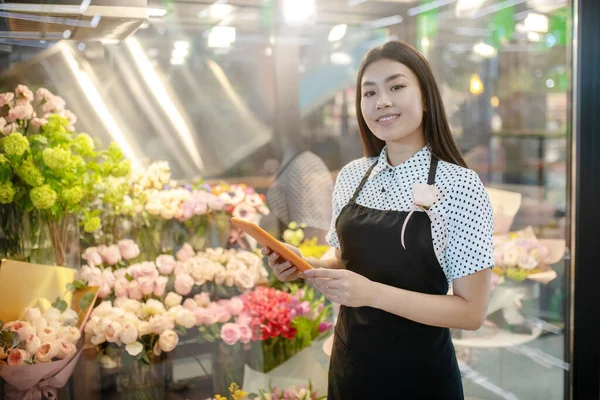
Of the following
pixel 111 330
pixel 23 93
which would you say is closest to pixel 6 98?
pixel 23 93

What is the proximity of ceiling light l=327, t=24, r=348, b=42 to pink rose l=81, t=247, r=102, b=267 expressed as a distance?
1196 mm

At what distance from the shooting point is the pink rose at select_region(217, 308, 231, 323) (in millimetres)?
2107

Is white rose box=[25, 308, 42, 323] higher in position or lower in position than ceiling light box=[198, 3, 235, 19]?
lower

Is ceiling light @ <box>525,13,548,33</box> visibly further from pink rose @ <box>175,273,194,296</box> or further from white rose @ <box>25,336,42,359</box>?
white rose @ <box>25,336,42,359</box>

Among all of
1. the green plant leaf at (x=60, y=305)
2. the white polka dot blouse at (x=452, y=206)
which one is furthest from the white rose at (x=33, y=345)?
the white polka dot blouse at (x=452, y=206)

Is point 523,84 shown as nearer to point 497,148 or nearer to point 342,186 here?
point 497,148

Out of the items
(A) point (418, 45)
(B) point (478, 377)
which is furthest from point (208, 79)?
(B) point (478, 377)

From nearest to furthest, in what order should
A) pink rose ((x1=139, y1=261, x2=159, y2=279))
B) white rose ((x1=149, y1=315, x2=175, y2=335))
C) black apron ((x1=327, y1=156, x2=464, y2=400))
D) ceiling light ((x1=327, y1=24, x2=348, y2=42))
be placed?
black apron ((x1=327, y1=156, x2=464, y2=400)), white rose ((x1=149, y1=315, x2=175, y2=335)), pink rose ((x1=139, y1=261, x2=159, y2=279)), ceiling light ((x1=327, y1=24, x2=348, y2=42))

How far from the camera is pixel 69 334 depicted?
1.85 meters

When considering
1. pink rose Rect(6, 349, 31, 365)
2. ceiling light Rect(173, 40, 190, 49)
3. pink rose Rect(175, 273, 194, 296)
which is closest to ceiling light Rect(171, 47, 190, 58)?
ceiling light Rect(173, 40, 190, 49)

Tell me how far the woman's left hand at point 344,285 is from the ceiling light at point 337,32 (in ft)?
4.37

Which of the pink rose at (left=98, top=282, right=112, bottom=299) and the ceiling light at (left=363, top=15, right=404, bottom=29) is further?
the ceiling light at (left=363, top=15, right=404, bottom=29)

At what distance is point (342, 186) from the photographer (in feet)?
5.98

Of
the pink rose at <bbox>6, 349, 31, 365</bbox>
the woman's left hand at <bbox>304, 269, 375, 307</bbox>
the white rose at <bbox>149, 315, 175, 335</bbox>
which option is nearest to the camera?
the woman's left hand at <bbox>304, 269, 375, 307</bbox>
